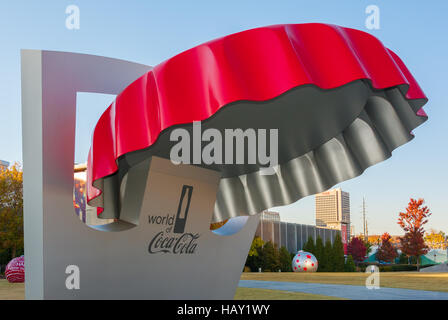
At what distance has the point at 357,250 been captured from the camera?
58344 mm

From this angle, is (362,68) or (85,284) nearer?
(362,68)

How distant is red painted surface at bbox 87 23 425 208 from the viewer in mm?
5680

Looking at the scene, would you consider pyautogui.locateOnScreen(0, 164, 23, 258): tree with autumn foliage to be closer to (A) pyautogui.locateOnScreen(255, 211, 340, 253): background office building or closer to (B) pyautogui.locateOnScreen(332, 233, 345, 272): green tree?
(A) pyautogui.locateOnScreen(255, 211, 340, 253): background office building

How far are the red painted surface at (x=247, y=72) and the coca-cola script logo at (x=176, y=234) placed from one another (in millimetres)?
3778

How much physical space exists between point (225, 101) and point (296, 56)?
3.50 feet

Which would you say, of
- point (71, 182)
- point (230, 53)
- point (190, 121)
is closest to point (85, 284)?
point (71, 182)

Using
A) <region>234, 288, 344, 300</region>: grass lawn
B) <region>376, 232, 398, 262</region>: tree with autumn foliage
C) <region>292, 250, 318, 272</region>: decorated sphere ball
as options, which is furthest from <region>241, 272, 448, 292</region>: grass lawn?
<region>376, 232, 398, 262</region>: tree with autumn foliage

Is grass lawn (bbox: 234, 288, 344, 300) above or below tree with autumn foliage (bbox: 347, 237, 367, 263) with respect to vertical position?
above

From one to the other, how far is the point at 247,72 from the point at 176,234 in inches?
221

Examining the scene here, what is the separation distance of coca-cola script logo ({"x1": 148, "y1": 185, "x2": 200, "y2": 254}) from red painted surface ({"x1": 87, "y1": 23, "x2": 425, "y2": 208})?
3.78 m

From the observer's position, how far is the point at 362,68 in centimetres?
598

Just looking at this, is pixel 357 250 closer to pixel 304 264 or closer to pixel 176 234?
pixel 304 264

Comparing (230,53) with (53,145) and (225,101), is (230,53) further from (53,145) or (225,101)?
(53,145)

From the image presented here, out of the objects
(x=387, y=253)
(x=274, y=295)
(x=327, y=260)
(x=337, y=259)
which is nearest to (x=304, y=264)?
(x=327, y=260)
